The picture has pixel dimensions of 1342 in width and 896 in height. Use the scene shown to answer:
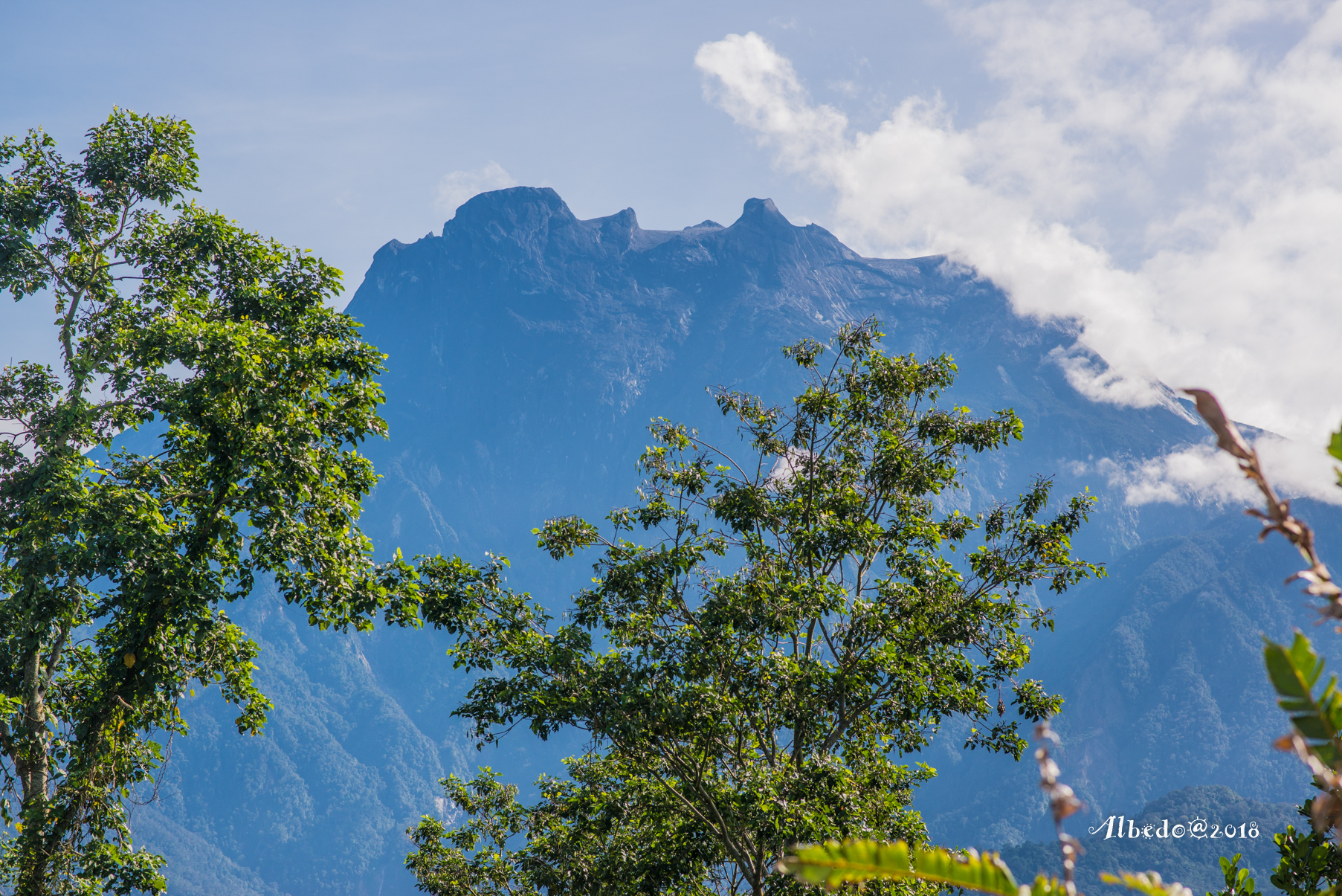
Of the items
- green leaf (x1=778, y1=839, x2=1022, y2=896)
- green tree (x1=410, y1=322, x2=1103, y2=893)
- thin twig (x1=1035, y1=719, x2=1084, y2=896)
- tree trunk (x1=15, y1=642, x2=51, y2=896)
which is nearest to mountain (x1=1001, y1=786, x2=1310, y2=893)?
green tree (x1=410, y1=322, x2=1103, y2=893)

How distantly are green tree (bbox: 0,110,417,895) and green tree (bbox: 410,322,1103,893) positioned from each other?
1.81 m

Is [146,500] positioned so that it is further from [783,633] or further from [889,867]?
[889,867]

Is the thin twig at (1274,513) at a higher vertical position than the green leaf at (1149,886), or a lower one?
higher

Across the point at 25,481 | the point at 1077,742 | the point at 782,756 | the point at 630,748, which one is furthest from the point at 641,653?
the point at 1077,742

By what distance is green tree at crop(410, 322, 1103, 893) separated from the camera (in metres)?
8.98

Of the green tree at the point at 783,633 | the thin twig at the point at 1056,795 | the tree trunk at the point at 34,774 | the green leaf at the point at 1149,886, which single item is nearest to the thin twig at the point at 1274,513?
the thin twig at the point at 1056,795

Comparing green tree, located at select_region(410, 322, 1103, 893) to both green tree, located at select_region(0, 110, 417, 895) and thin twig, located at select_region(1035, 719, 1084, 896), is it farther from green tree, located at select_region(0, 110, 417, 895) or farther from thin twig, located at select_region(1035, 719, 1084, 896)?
thin twig, located at select_region(1035, 719, 1084, 896)

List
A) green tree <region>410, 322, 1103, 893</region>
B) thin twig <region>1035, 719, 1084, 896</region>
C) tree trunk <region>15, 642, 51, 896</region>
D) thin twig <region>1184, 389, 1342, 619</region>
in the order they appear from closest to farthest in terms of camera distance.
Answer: thin twig <region>1184, 389, 1342, 619</region>, thin twig <region>1035, 719, 1084, 896</region>, tree trunk <region>15, 642, 51, 896</region>, green tree <region>410, 322, 1103, 893</region>

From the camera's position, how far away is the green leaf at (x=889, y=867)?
1.58 metres

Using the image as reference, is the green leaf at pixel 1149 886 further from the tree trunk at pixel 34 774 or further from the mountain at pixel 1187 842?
the mountain at pixel 1187 842

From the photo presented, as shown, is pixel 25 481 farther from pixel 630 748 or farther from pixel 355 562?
pixel 630 748

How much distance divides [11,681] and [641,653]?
7.94 meters

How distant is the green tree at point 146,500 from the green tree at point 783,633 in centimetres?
181

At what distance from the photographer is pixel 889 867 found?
5.29 feet
